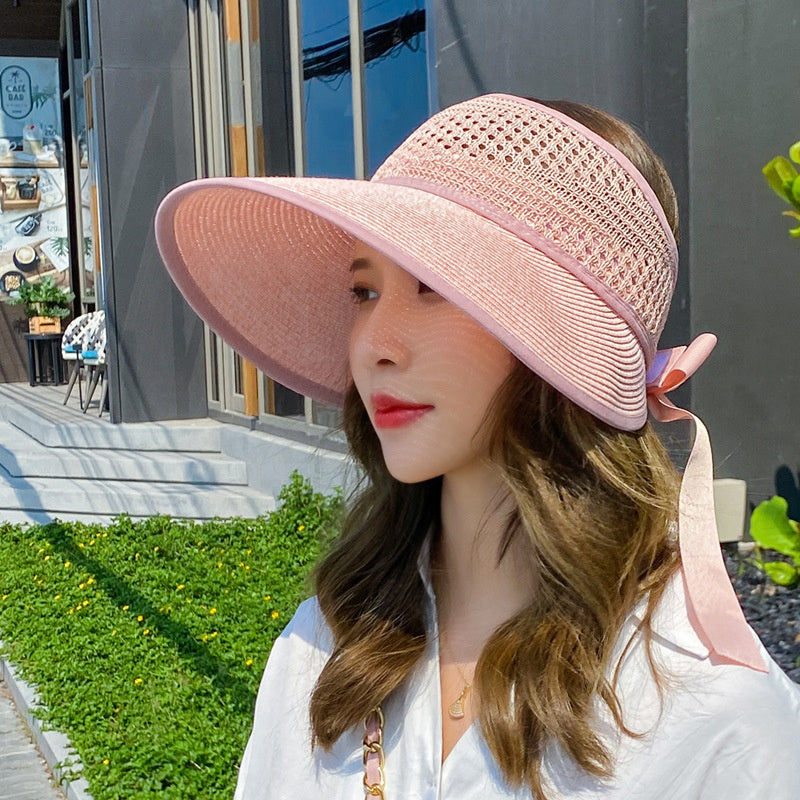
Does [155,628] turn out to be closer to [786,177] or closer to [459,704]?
[786,177]

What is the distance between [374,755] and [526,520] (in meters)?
0.32

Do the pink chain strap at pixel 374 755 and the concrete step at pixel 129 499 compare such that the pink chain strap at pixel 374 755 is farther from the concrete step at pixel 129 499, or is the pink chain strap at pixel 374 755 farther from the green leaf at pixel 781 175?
Answer: the concrete step at pixel 129 499

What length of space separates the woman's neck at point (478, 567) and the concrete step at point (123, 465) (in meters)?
6.92

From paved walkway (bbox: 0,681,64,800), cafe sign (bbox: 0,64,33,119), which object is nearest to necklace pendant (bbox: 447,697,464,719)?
paved walkway (bbox: 0,681,64,800)

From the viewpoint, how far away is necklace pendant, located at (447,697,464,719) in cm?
123

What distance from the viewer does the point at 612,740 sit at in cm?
111

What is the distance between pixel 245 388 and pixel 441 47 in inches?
174

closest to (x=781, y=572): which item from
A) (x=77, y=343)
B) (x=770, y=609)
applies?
(x=770, y=609)

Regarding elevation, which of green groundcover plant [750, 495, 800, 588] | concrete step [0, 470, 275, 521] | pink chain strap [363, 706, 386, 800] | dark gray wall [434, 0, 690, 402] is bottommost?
concrete step [0, 470, 275, 521]

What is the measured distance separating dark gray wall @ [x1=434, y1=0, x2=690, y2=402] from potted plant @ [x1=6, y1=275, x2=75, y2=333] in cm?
1106

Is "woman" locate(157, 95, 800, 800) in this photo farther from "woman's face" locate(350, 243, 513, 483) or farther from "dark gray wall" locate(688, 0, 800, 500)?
"dark gray wall" locate(688, 0, 800, 500)

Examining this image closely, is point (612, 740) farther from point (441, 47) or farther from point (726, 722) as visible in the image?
point (441, 47)

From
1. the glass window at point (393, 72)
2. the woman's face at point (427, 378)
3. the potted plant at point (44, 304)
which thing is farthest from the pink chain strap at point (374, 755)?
the potted plant at point (44, 304)

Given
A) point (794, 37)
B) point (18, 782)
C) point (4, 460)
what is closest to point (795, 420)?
point (794, 37)
